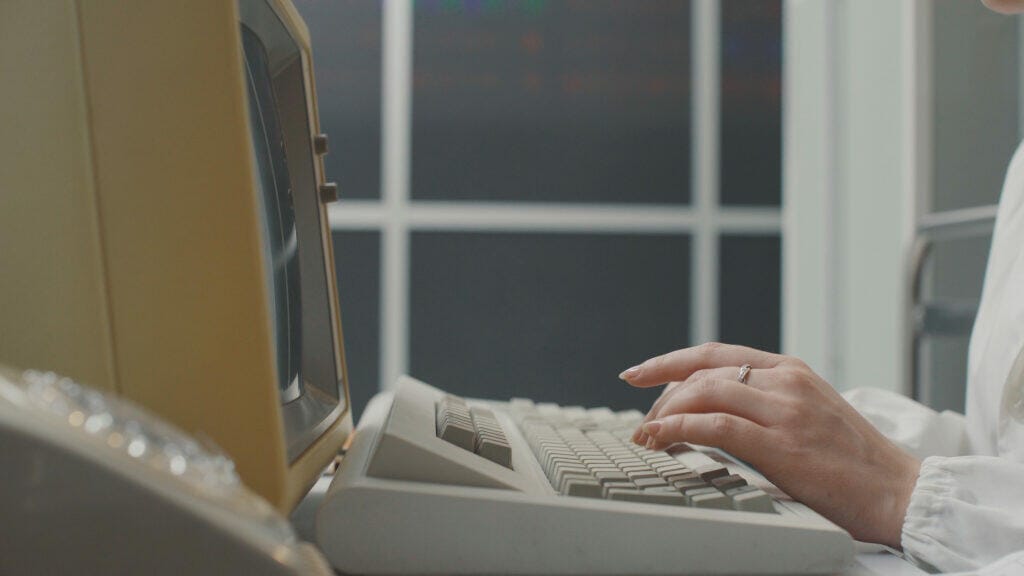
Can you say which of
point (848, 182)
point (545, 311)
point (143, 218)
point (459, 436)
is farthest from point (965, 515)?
point (545, 311)

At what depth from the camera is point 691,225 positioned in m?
2.69

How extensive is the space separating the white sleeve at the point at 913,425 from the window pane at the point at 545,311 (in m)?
1.92

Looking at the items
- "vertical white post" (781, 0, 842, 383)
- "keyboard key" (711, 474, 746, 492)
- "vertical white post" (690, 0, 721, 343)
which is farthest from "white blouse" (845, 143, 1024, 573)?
"vertical white post" (690, 0, 721, 343)

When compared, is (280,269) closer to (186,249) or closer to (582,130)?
(186,249)

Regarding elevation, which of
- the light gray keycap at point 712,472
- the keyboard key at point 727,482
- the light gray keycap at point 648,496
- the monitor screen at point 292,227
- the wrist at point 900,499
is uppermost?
the monitor screen at point 292,227

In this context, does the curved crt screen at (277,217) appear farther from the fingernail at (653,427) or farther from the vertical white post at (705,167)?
the vertical white post at (705,167)

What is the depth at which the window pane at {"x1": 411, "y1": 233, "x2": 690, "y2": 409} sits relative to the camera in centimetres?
267

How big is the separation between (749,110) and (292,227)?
237cm

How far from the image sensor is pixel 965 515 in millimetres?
458

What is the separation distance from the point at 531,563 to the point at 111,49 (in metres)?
0.28

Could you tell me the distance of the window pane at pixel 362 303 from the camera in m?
2.63

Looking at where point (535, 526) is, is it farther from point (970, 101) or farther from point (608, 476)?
point (970, 101)

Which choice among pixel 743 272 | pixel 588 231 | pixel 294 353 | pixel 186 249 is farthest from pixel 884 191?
pixel 186 249

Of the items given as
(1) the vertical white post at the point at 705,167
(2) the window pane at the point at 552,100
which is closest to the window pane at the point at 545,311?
(1) the vertical white post at the point at 705,167
